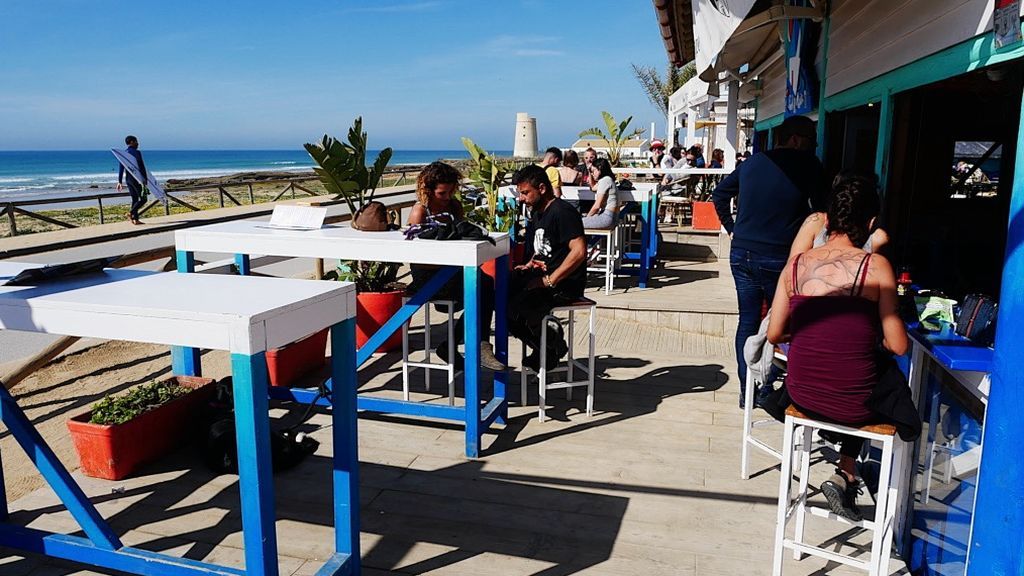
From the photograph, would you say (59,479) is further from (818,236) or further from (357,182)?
(357,182)

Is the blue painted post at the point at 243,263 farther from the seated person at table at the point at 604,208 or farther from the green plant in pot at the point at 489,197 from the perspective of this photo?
the seated person at table at the point at 604,208

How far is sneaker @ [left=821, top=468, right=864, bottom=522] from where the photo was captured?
2846 mm

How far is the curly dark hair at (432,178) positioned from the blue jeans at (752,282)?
5.67ft

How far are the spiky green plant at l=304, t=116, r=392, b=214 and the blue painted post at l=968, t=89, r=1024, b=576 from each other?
180 inches

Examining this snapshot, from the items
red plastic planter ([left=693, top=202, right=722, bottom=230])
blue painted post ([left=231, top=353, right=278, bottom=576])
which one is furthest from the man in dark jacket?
red plastic planter ([left=693, top=202, right=722, bottom=230])

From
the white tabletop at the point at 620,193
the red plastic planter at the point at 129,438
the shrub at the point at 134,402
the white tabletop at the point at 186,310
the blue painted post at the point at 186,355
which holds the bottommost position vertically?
the red plastic planter at the point at 129,438

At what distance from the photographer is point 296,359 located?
15.7ft

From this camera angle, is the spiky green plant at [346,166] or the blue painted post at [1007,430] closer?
the blue painted post at [1007,430]

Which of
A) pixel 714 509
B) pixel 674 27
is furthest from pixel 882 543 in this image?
pixel 674 27

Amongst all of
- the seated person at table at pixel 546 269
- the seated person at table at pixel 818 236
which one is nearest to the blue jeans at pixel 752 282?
Answer: the seated person at table at pixel 818 236

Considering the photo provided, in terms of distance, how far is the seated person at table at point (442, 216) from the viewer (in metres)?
A: 4.26

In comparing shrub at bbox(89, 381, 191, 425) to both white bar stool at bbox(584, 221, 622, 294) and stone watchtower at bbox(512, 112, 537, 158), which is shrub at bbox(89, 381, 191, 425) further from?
stone watchtower at bbox(512, 112, 537, 158)

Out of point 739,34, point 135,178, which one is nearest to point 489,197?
point 739,34

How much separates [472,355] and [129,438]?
5.35ft
